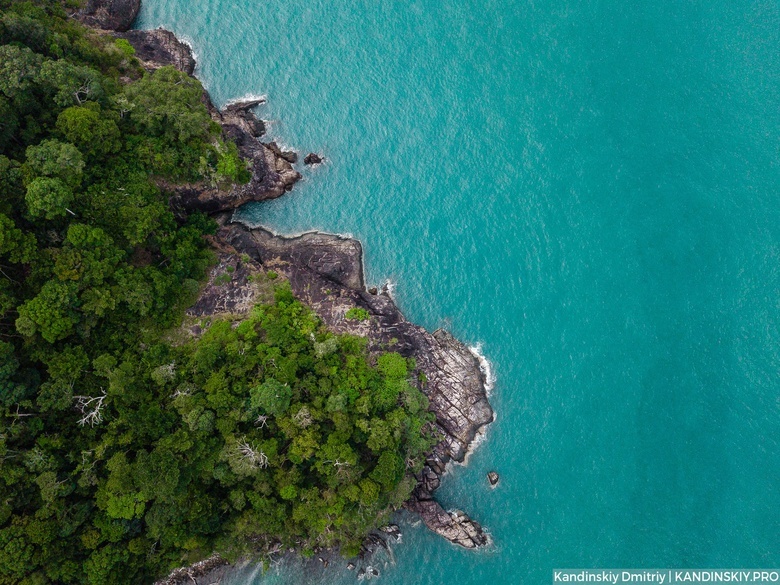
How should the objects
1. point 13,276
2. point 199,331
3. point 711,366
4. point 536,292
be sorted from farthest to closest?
point 536,292
point 711,366
point 199,331
point 13,276

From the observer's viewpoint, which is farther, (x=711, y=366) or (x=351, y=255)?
(x=351, y=255)

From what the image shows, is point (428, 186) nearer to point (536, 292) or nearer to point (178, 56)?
point (536, 292)

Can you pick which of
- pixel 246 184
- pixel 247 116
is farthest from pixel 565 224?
pixel 247 116

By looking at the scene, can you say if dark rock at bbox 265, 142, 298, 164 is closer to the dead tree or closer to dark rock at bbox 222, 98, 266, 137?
dark rock at bbox 222, 98, 266, 137

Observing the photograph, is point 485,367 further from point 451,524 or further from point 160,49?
point 160,49

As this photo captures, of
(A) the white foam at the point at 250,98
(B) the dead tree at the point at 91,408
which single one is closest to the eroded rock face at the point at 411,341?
(A) the white foam at the point at 250,98

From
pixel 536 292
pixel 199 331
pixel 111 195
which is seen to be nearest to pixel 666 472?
pixel 536 292

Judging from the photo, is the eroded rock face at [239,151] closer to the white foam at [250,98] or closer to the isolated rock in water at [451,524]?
the white foam at [250,98]
